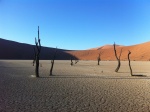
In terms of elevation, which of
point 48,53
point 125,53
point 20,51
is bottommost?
point 125,53

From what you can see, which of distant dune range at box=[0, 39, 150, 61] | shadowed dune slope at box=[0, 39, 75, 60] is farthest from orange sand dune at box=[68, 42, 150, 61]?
shadowed dune slope at box=[0, 39, 75, 60]

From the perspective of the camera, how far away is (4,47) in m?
104

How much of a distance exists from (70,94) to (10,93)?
2753 mm

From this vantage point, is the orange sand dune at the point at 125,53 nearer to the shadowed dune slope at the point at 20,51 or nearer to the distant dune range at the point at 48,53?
the distant dune range at the point at 48,53

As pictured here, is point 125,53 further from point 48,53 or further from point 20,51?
point 20,51

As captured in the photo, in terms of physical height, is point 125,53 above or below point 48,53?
below

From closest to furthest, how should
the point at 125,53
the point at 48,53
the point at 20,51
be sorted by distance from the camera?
the point at 125,53 < the point at 20,51 < the point at 48,53

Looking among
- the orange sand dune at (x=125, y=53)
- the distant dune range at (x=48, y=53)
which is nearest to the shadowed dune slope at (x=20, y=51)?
the distant dune range at (x=48, y=53)

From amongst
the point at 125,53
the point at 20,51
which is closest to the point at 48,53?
the point at 20,51

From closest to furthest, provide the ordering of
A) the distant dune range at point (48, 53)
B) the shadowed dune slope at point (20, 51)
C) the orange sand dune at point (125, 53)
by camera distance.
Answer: the orange sand dune at point (125, 53) → the distant dune range at point (48, 53) → the shadowed dune slope at point (20, 51)

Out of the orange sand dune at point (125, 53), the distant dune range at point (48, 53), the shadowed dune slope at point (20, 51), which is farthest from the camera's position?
the shadowed dune slope at point (20, 51)

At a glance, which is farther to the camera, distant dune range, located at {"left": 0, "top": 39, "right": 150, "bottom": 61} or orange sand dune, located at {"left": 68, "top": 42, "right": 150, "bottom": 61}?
distant dune range, located at {"left": 0, "top": 39, "right": 150, "bottom": 61}

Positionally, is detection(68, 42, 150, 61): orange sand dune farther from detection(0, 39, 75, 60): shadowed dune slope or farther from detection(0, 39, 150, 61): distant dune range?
detection(0, 39, 75, 60): shadowed dune slope

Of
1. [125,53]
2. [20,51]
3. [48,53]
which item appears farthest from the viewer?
[48,53]
